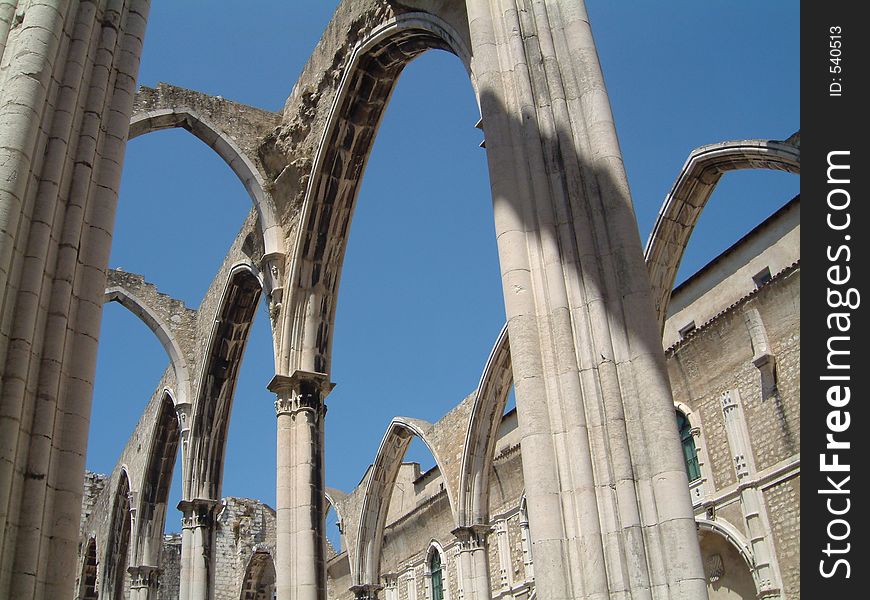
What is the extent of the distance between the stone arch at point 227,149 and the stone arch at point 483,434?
461cm

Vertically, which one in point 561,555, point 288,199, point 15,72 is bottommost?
point 561,555

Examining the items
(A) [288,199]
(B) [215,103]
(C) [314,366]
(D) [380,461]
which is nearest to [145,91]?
(B) [215,103]

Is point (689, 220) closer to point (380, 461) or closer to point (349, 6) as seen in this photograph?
point (349, 6)

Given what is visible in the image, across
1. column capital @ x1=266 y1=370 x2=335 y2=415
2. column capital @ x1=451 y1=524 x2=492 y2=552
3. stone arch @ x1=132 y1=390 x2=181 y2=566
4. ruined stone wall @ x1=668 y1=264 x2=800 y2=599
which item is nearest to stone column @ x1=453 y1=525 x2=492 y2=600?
column capital @ x1=451 y1=524 x2=492 y2=552

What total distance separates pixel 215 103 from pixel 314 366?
13.0 ft

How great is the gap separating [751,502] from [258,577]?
46.5 feet

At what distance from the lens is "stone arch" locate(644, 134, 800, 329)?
11297 mm

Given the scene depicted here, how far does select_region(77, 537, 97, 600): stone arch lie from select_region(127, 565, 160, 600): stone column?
665cm

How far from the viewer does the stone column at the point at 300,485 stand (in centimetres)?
973

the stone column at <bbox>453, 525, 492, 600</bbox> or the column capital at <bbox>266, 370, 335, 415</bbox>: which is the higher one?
the column capital at <bbox>266, 370, 335, 415</bbox>

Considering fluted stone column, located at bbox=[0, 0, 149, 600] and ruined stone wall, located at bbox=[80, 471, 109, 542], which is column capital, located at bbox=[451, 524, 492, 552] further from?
ruined stone wall, located at bbox=[80, 471, 109, 542]

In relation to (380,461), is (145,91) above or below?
above

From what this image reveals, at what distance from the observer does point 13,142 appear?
5262 millimetres
